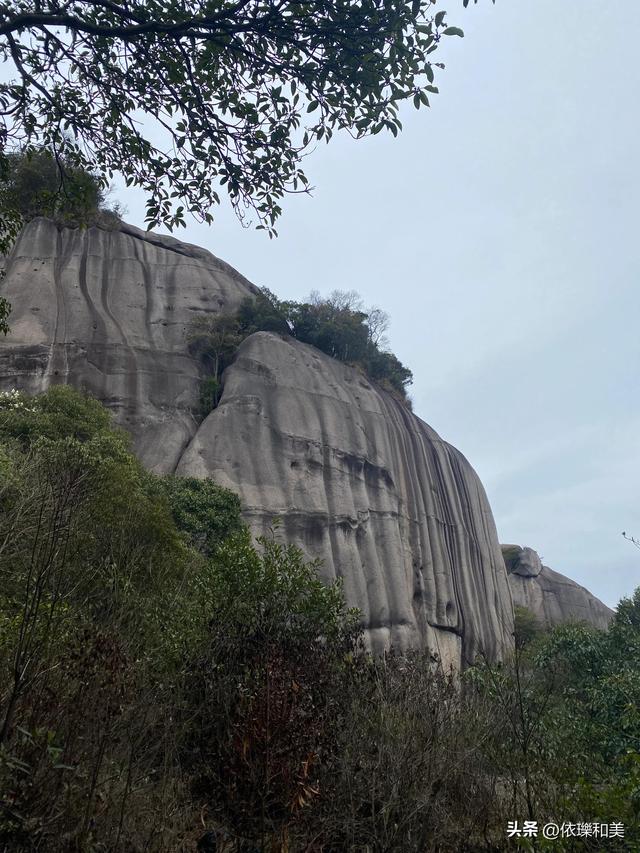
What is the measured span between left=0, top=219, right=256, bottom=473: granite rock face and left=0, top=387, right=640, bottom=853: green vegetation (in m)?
12.1

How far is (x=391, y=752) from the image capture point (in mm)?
7633

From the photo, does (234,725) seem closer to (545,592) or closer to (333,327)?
(333,327)

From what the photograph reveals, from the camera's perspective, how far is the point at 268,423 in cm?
2627

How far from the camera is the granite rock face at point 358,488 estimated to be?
81.3 feet

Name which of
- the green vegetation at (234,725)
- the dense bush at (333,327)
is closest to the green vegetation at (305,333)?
the dense bush at (333,327)

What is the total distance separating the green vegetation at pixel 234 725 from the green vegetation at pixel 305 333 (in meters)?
15.4

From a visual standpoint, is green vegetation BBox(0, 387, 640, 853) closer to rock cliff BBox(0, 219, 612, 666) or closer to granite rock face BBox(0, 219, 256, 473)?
rock cliff BBox(0, 219, 612, 666)

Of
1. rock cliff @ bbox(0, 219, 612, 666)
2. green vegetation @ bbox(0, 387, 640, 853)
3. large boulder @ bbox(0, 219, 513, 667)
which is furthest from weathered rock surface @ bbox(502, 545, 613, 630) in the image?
green vegetation @ bbox(0, 387, 640, 853)

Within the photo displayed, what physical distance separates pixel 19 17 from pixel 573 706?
1446 cm

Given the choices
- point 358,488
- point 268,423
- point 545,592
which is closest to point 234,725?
point 268,423

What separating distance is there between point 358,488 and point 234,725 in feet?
65.8

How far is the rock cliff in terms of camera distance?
24891 millimetres

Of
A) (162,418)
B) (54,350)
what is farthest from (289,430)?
(54,350)

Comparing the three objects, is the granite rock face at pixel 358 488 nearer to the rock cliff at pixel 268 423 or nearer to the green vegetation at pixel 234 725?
the rock cliff at pixel 268 423
